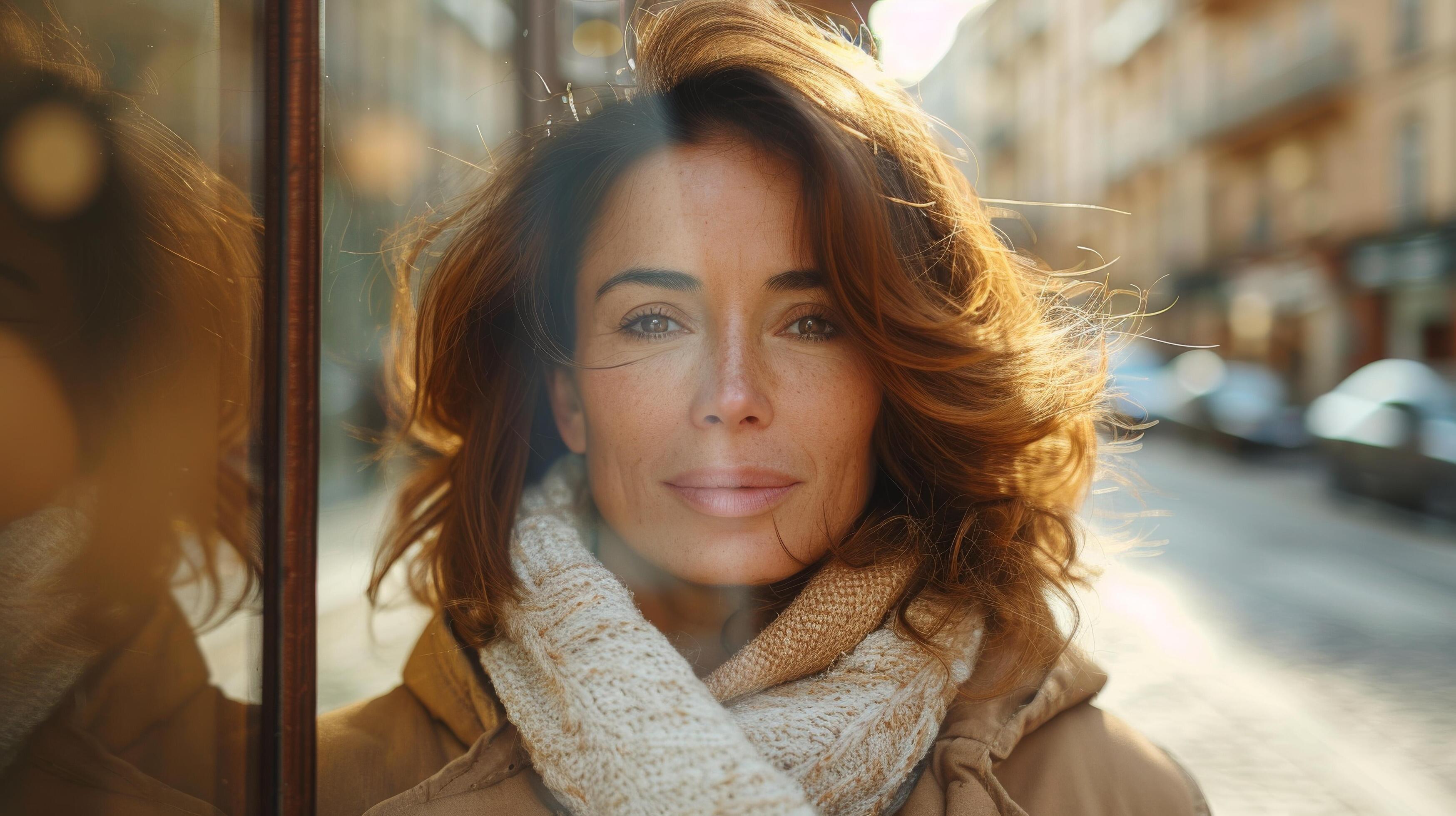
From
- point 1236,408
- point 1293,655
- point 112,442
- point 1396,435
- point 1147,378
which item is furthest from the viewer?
point 1147,378

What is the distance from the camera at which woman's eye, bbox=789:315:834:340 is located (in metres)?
1.18

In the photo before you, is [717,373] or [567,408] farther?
[567,408]

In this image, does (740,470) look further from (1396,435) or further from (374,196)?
(1396,435)

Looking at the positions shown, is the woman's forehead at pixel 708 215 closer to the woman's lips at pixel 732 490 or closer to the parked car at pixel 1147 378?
the woman's lips at pixel 732 490

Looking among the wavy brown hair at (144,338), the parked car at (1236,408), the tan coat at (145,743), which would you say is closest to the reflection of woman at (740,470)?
the tan coat at (145,743)

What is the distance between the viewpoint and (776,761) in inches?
44.6

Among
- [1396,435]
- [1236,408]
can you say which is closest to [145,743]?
[1396,435]

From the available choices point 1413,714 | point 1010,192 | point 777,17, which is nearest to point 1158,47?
point 1010,192

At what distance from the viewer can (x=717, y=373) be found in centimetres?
115

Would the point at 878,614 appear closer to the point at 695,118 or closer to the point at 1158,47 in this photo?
the point at 695,118

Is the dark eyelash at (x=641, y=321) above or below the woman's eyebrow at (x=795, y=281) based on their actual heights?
below

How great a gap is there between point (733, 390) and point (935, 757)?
0.54m

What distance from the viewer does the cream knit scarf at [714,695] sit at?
1.02 m

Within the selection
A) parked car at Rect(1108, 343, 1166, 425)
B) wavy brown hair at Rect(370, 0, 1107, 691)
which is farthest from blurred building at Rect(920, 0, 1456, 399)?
wavy brown hair at Rect(370, 0, 1107, 691)
